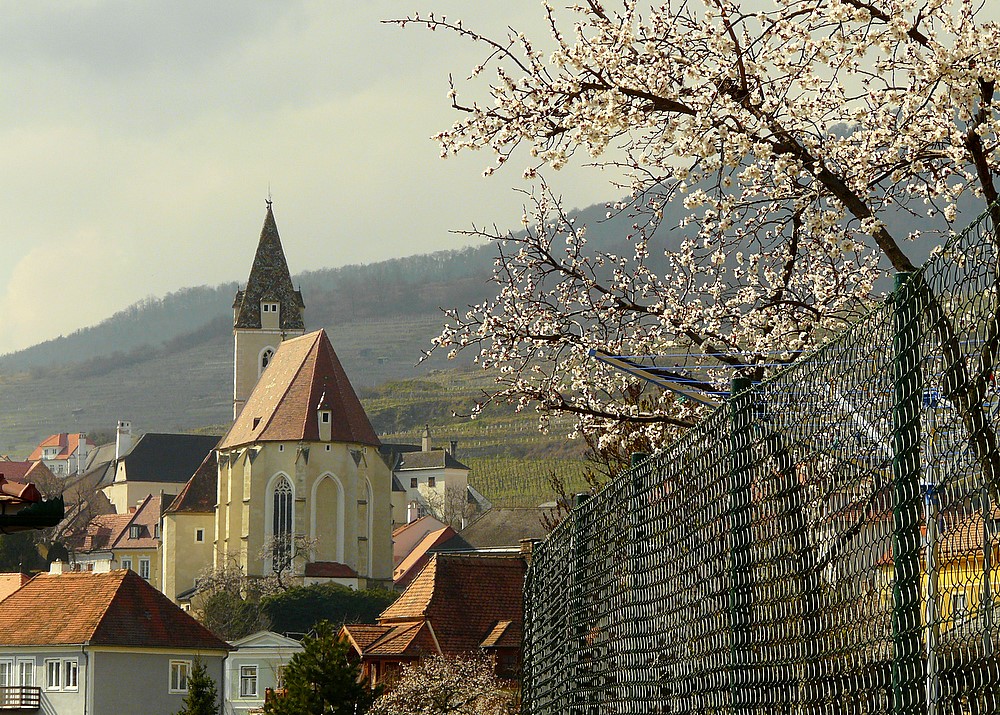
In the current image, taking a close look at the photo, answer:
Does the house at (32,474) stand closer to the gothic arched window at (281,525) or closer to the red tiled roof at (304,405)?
the red tiled roof at (304,405)

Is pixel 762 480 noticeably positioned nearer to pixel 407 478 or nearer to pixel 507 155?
pixel 507 155

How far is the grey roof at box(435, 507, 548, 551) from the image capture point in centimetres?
10712

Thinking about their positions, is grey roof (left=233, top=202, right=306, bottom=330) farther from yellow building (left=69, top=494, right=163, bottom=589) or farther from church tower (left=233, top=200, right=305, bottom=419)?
yellow building (left=69, top=494, right=163, bottom=589)

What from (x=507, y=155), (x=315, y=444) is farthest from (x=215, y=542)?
(x=507, y=155)

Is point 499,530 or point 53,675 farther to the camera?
point 499,530

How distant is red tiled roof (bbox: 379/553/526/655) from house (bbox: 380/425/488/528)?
102109 mm

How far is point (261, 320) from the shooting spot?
11694 centimetres

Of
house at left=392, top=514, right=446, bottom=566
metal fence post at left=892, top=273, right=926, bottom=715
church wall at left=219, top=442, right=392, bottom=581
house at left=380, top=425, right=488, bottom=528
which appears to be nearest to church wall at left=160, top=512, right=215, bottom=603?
church wall at left=219, top=442, right=392, bottom=581

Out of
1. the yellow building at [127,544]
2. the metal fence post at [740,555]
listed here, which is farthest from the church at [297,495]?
the metal fence post at [740,555]

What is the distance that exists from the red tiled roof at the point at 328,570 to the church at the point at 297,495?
0.06m

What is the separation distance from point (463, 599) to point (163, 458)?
106813mm

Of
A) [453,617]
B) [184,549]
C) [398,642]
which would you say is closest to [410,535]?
[184,549]

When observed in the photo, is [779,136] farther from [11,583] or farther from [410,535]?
[410,535]

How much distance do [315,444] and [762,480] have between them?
297 ft
